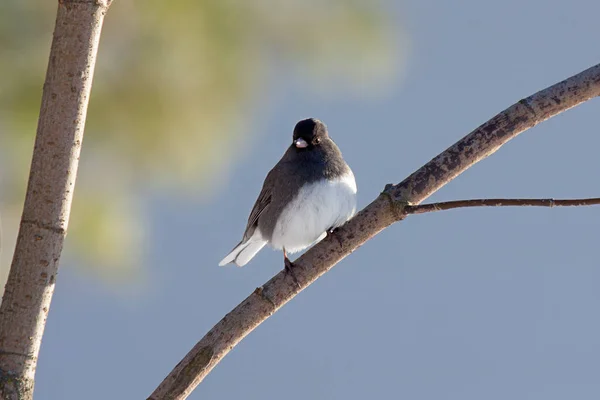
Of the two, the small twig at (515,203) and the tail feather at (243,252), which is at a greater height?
the tail feather at (243,252)

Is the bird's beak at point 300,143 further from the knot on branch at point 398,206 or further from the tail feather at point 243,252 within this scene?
the knot on branch at point 398,206

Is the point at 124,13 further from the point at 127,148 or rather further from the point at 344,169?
the point at 344,169

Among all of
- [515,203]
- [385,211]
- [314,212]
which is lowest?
[515,203]

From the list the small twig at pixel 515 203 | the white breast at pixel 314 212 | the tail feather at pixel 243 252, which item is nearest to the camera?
the small twig at pixel 515 203

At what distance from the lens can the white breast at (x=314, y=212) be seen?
5.56ft

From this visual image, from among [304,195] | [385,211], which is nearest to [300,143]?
[304,195]

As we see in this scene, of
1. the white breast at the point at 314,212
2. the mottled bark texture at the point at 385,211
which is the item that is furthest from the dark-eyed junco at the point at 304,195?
the mottled bark texture at the point at 385,211

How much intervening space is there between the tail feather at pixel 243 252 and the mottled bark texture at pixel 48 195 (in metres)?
0.80

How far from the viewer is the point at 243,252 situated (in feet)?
6.36

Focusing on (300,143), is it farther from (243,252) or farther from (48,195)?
(48,195)

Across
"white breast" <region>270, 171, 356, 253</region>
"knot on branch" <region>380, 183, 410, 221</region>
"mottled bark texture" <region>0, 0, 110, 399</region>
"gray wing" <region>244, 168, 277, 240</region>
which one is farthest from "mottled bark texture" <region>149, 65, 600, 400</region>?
"gray wing" <region>244, 168, 277, 240</region>

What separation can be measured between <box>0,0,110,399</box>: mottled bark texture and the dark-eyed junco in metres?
0.64

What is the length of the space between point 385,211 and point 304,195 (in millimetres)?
533

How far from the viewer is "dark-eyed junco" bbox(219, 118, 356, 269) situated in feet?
5.60
